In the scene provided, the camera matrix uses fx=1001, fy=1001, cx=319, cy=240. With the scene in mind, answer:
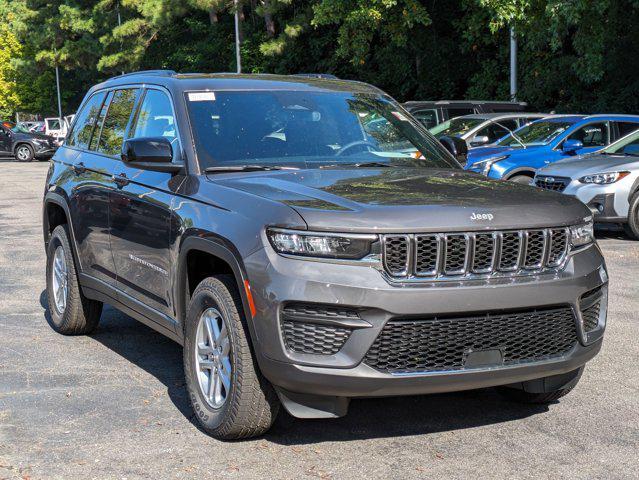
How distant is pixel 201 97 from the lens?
18.9ft

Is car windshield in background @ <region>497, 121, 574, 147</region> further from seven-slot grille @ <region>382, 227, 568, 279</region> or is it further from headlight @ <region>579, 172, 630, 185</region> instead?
seven-slot grille @ <region>382, 227, 568, 279</region>

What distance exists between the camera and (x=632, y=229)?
13.2 metres

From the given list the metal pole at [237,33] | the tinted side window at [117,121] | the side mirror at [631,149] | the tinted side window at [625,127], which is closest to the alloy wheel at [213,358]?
the tinted side window at [117,121]

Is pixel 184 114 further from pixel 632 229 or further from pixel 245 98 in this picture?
pixel 632 229

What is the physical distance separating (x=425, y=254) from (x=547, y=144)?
481 inches

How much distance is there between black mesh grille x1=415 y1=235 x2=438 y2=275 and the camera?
14.5ft

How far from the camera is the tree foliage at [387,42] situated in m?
23.6

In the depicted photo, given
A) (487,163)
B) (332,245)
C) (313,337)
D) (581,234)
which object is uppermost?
(332,245)

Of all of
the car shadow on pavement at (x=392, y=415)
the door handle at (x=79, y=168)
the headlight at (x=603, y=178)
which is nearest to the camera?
the car shadow on pavement at (x=392, y=415)

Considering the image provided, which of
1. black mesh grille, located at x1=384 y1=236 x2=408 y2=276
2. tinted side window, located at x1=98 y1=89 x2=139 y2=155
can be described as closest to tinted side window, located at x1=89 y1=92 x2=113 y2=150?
tinted side window, located at x1=98 y1=89 x2=139 y2=155

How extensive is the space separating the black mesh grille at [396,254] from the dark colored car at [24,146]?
38.1 metres

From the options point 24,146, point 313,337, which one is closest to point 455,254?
point 313,337

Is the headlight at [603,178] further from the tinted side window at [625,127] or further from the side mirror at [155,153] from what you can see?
the side mirror at [155,153]

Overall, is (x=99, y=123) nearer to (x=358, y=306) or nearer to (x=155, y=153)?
(x=155, y=153)
